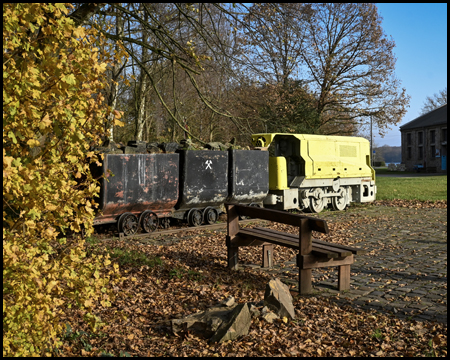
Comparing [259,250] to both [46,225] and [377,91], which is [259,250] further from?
[377,91]

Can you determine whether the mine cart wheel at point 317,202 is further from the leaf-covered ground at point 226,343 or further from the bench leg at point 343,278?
the bench leg at point 343,278

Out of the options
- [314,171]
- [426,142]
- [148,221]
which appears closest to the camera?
[148,221]

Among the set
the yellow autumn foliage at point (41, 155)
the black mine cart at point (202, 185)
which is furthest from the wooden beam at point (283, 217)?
the black mine cart at point (202, 185)

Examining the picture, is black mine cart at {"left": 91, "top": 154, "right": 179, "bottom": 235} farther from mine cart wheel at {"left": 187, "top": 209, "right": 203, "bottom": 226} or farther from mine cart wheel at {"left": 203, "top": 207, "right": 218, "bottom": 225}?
mine cart wheel at {"left": 203, "top": 207, "right": 218, "bottom": 225}

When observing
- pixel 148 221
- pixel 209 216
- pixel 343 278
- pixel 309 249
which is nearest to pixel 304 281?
pixel 309 249

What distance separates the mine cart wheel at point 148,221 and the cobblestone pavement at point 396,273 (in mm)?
4167

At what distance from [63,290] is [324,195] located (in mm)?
12897

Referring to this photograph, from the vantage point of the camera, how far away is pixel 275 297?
5344 mm

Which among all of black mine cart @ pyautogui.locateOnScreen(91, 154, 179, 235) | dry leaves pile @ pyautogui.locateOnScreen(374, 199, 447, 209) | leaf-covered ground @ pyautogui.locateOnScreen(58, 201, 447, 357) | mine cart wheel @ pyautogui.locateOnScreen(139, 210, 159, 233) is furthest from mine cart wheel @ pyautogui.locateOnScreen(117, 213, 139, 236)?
dry leaves pile @ pyautogui.locateOnScreen(374, 199, 447, 209)

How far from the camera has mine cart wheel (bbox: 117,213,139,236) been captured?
10.6 m

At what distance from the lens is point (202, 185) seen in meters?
12.2

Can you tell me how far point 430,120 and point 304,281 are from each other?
194 ft

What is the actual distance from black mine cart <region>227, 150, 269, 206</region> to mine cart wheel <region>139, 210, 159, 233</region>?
250cm

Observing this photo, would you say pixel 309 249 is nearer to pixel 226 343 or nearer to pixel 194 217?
pixel 226 343
